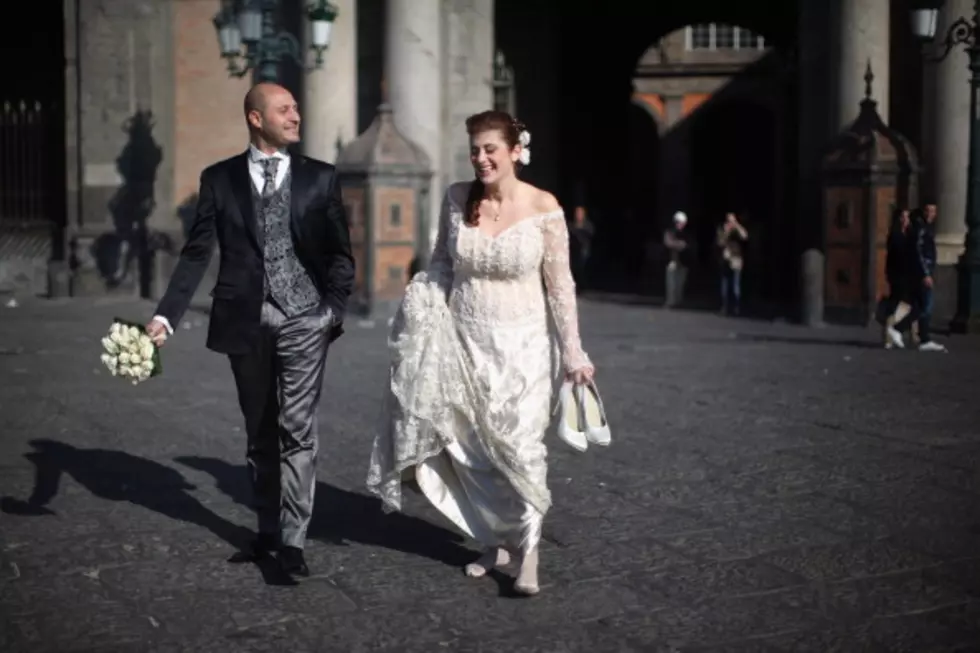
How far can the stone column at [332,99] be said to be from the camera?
22.2 metres

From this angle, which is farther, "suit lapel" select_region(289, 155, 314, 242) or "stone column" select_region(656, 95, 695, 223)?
"stone column" select_region(656, 95, 695, 223)

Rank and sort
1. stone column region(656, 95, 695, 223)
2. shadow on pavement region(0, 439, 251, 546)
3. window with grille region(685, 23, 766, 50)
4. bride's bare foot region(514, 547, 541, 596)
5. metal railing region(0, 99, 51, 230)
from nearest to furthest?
bride's bare foot region(514, 547, 541, 596) < shadow on pavement region(0, 439, 251, 546) < metal railing region(0, 99, 51, 230) < stone column region(656, 95, 695, 223) < window with grille region(685, 23, 766, 50)

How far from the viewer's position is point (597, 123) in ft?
150

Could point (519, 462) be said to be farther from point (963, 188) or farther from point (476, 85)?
point (476, 85)

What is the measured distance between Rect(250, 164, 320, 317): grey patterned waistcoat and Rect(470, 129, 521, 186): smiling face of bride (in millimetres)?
716

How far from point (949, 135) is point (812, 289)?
342cm

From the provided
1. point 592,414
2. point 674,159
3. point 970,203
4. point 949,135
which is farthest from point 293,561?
point 674,159

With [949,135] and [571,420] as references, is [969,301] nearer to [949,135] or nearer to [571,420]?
[949,135]

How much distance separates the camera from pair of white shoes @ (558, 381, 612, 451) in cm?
619

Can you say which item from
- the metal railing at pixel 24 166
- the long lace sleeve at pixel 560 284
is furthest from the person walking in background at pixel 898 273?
the metal railing at pixel 24 166

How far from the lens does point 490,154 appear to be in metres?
6.19

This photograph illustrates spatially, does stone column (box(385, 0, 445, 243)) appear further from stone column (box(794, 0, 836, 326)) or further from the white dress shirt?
the white dress shirt

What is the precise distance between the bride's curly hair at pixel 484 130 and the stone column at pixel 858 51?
16.5m

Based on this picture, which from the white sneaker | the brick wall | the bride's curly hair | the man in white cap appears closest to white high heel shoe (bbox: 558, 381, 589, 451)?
the bride's curly hair
